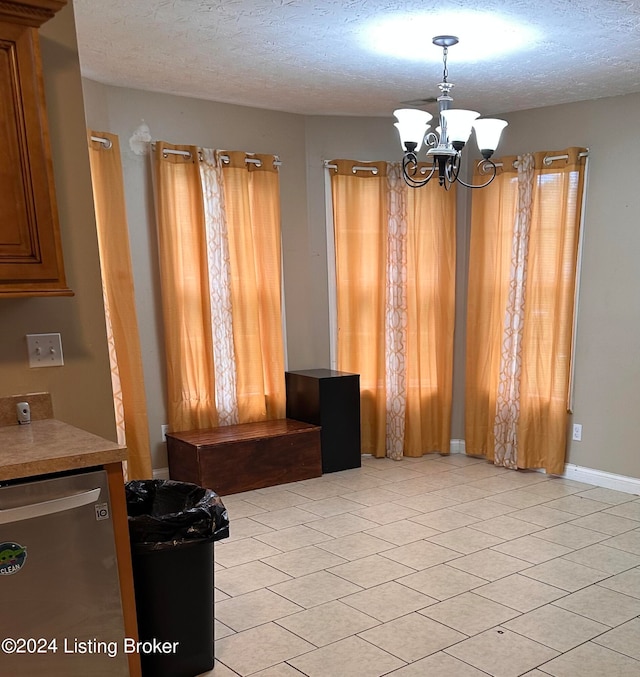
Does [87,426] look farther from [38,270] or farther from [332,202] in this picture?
[332,202]

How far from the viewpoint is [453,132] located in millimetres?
2941

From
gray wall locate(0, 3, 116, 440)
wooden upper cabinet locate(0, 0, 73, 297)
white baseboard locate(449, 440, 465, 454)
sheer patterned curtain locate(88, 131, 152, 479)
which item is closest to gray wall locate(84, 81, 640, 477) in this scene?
sheer patterned curtain locate(88, 131, 152, 479)

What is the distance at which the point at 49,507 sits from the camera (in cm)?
175

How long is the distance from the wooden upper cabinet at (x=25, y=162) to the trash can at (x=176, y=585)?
2.84 feet

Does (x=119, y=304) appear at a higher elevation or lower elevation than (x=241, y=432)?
higher

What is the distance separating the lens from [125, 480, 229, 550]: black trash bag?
81.9 inches

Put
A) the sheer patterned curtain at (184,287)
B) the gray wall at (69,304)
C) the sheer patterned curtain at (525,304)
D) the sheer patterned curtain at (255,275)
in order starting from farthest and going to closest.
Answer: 1. the sheer patterned curtain at (255,275)
2. the sheer patterned curtain at (525,304)
3. the sheer patterned curtain at (184,287)
4. the gray wall at (69,304)

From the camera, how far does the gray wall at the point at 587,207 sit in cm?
408

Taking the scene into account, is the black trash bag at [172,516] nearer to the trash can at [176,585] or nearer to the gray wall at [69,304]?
the trash can at [176,585]

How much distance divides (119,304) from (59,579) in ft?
7.65

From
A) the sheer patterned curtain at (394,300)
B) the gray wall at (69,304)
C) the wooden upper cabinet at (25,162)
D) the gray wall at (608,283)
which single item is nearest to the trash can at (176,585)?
the gray wall at (69,304)

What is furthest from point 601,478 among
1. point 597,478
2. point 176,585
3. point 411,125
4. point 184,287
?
point 176,585

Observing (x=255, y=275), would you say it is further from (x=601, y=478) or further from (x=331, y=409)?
(x=601, y=478)

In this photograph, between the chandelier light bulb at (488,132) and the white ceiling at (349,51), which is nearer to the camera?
the white ceiling at (349,51)
